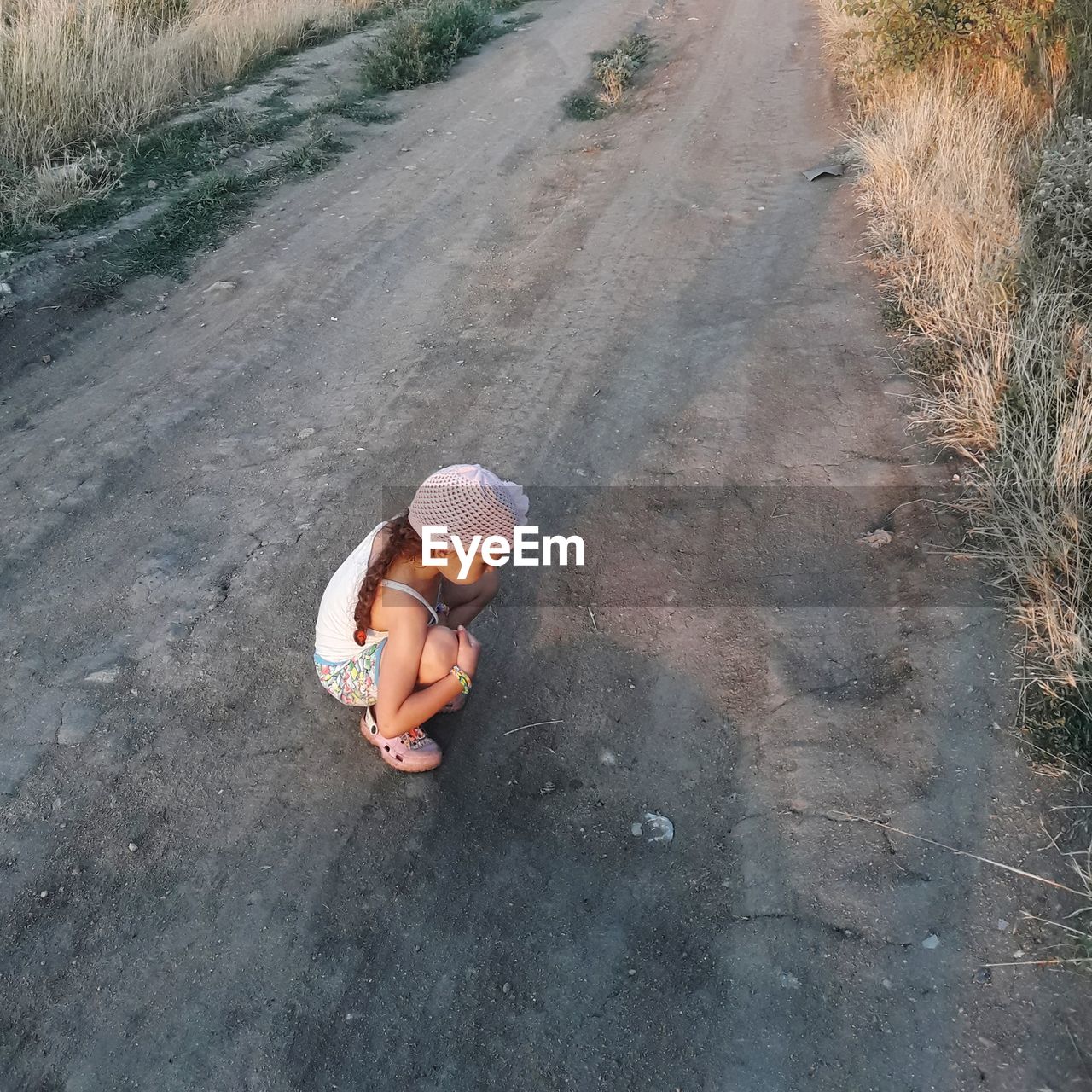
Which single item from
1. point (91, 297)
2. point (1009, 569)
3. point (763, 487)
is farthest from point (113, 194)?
point (1009, 569)

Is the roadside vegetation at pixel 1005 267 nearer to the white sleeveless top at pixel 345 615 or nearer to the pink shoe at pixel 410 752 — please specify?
the pink shoe at pixel 410 752

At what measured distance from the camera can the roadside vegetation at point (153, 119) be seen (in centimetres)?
705

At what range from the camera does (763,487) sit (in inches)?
182

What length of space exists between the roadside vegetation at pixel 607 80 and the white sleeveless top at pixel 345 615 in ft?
26.3

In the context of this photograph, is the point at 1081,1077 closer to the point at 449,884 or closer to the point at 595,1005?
the point at 595,1005

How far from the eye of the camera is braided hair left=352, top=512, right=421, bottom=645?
3.08m

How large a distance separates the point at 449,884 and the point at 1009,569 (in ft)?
8.09

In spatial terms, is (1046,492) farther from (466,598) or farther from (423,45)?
(423,45)

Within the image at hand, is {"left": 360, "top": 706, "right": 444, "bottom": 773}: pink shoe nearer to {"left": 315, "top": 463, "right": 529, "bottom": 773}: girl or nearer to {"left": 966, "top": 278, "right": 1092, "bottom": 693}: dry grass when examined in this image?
{"left": 315, "top": 463, "right": 529, "bottom": 773}: girl

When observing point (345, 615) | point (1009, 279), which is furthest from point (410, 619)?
point (1009, 279)

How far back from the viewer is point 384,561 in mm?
3088

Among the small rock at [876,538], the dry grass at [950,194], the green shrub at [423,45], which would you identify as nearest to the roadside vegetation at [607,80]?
the green shrub at [423,45]

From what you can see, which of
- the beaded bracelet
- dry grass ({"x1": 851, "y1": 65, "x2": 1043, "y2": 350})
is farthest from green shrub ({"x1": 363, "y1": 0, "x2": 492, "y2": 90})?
the beaded bracelet

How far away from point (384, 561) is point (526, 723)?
918mm
